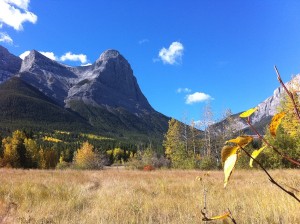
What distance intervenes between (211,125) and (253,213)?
137 ft

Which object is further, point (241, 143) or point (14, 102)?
point (14, 102)

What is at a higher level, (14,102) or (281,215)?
(14,102)

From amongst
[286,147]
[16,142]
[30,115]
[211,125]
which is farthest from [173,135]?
[30,115]

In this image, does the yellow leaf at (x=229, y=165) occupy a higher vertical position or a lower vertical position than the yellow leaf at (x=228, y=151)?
lower

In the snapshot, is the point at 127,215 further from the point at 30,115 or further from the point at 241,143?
the point at 30,115

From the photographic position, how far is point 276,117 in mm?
718

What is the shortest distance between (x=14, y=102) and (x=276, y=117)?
214420 mm

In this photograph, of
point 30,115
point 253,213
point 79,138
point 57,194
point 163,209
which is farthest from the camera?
point 30,115

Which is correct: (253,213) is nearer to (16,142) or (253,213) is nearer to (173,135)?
(16,142)

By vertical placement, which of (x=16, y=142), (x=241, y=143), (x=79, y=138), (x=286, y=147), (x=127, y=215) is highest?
(x=79, y=138)

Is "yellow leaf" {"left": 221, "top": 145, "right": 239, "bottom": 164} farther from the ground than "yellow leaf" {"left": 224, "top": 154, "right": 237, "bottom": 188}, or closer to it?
farther from the ground

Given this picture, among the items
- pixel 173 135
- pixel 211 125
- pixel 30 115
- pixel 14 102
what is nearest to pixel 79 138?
pixel 30 115

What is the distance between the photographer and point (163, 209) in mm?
5531

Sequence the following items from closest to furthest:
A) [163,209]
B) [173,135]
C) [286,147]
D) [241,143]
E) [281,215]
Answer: [241,143], [281,215], [163,209], [286,147], [173,135]
